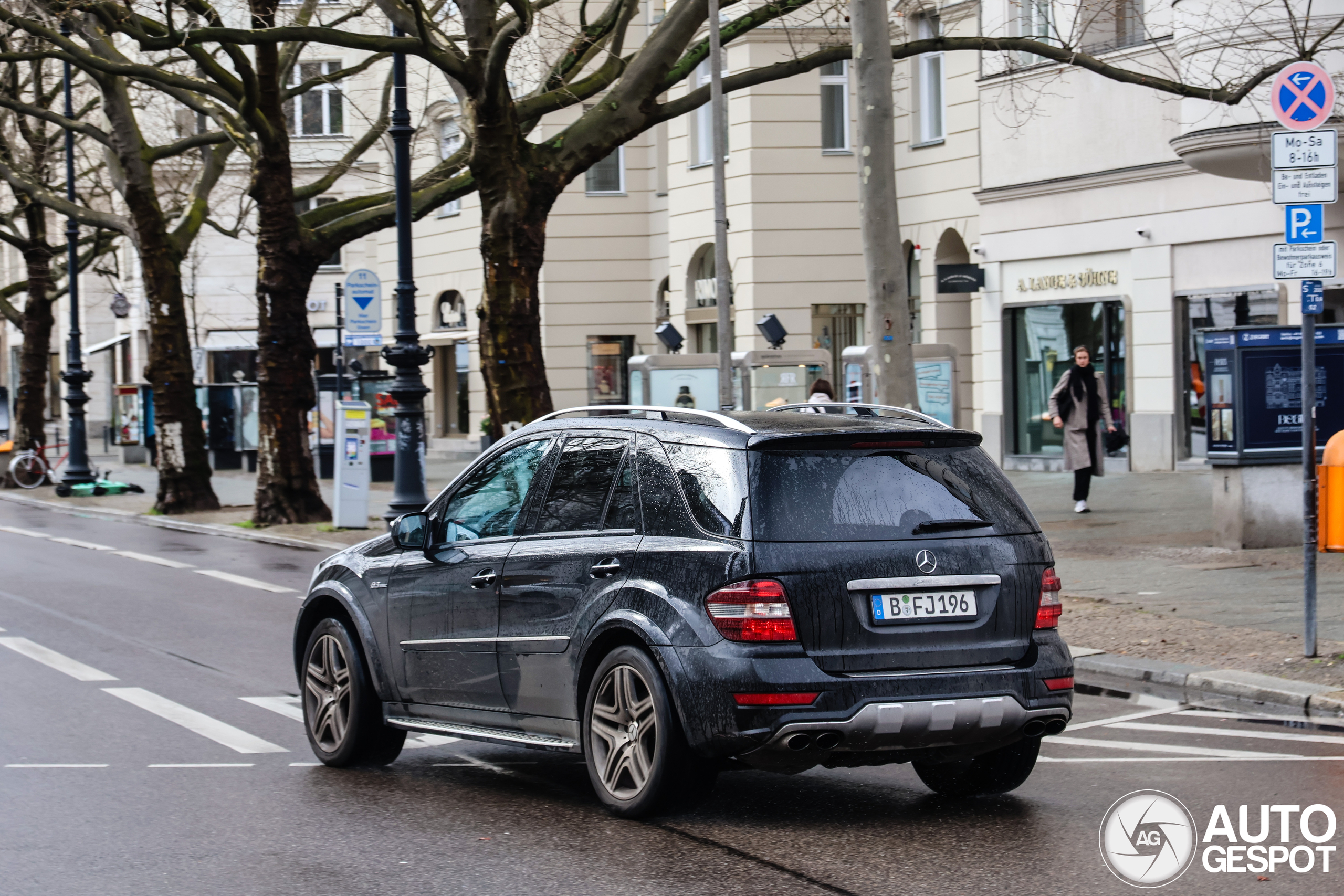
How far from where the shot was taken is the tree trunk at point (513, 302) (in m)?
18.6

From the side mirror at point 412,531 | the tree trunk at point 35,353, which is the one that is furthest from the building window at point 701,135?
the side mirror at point 412,531

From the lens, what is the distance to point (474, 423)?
4425 centimetres

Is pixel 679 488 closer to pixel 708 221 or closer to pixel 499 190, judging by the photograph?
pixel 499 190

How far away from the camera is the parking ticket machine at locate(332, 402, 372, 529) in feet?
73.9

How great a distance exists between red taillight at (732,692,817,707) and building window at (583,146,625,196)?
1411 inches

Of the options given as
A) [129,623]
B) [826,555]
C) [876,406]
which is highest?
[876,406]

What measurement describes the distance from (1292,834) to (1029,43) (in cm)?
1192

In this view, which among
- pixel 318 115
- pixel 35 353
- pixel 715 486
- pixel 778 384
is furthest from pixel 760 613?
pixel 318 115

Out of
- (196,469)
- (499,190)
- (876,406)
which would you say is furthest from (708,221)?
(876,406)

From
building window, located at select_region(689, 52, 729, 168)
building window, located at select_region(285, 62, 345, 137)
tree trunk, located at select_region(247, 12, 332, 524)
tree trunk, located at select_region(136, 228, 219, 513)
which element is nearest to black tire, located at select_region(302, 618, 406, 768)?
tree trunk, located at select_region(247, 12, 332, 524)

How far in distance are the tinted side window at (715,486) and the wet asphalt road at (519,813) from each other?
3.62 feet

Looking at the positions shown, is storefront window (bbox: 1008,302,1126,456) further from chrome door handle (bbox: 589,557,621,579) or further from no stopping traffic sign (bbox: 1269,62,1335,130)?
chrome door handle (bbox: 589,557,621,579)

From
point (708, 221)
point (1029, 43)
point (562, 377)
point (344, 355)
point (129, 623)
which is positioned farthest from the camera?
point (344, 355)

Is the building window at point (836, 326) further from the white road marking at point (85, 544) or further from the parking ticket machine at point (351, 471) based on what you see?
the white road marking at point (85, 544)
